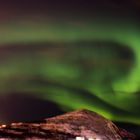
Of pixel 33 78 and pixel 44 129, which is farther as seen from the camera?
pixel 33 78

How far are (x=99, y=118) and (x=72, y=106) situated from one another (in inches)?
14.7

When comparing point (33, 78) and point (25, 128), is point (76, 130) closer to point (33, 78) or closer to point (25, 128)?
point (25, 128)

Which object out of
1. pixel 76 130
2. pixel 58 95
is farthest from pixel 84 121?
pixel 58 95

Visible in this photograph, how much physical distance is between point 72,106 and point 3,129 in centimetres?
105

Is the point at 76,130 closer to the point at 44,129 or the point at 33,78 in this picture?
the point at 44,129

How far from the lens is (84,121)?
404 cm

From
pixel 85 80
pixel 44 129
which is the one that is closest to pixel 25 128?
pixel 44 129

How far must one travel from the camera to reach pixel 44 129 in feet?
12.2

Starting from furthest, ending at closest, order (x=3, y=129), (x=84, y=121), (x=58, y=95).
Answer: (x=58, y=95) → (x=84, y=121) → (x=3, y=129)

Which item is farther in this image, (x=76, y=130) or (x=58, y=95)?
(x=58, y=95)

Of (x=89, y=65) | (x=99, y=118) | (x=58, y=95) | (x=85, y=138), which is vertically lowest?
(x=85, y=138)

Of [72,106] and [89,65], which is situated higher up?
[89,65]

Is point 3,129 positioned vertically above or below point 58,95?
below

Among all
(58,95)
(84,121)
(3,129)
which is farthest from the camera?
(58,95)
